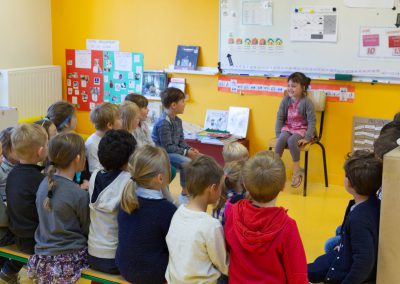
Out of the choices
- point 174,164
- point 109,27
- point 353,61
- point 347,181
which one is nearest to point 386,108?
point 353,61

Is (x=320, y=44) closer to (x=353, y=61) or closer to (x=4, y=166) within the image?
(x=353, y=61)

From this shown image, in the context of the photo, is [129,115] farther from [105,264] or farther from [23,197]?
[105,264]

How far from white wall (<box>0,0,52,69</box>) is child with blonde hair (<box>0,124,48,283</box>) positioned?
3504mm

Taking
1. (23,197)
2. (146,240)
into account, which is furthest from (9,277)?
(146,240)

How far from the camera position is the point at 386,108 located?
467 cm

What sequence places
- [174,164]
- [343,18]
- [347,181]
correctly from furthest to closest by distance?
1. [343,18]
2. [174,164]
3. [347,181]

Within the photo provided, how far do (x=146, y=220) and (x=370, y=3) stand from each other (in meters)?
3.23

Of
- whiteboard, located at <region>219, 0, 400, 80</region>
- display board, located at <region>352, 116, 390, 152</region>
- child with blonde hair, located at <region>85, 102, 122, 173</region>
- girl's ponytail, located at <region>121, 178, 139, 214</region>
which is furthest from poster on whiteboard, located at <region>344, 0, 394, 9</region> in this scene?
girl's ponytail, located at <region>121, 178, 139, 214</region>

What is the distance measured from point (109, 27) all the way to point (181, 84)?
1.12 meters

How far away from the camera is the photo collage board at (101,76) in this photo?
5.85 m

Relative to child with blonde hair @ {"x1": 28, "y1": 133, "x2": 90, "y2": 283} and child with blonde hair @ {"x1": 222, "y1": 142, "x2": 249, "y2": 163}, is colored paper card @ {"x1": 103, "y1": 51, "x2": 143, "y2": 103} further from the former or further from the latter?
child with blonde hair @ {"x1": 28, "y1": 133, "x2": 90, "y2": 283}

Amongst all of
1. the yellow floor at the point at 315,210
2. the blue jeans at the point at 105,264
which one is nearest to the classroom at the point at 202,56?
the yellow floor at the point at 315,210

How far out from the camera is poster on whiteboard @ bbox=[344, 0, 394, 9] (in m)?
4.43

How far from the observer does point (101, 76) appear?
6.08 metres
